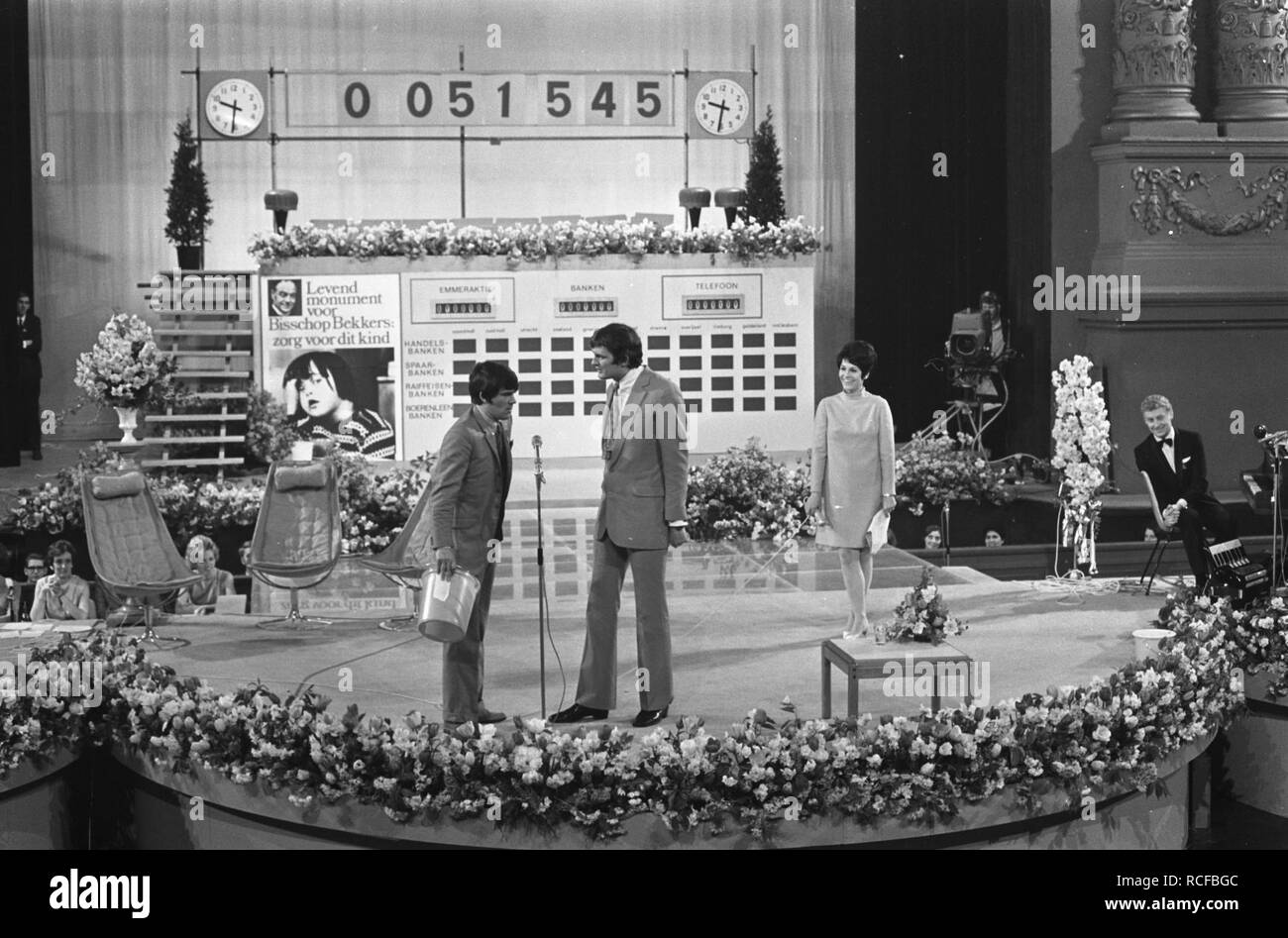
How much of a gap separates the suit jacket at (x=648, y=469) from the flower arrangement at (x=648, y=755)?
2.72 ft

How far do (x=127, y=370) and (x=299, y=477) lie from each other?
536 centimetres

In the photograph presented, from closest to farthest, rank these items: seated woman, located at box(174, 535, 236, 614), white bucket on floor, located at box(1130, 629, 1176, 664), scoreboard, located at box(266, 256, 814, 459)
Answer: white bucket on floor, located at box(1130, 629, 1176, 664)
seated woman, located at box(174, 535, 236, 614)
scoreboard, located at box(266, 256, 814, 459)

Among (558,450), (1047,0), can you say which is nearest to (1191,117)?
(1047,0)

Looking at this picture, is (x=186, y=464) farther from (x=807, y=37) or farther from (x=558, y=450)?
(x=807, y=37)

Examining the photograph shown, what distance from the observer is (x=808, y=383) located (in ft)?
55.2

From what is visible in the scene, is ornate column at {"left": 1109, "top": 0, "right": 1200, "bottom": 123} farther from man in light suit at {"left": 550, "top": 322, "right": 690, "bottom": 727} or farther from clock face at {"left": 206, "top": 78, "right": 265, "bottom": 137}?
man in light suit at {"left": 550, "top": 322, "right": 690, "bottom": 727}

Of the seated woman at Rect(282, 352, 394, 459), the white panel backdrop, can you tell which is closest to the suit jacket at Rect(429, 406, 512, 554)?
the seated woman at Rect(282, 352, 394, 459)

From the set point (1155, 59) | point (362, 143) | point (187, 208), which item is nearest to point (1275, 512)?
point (1155, 59)

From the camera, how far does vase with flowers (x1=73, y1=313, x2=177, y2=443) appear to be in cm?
1492

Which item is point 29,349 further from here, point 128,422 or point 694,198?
point 694,198

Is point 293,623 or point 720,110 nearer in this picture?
point 293,623

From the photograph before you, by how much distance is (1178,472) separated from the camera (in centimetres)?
988

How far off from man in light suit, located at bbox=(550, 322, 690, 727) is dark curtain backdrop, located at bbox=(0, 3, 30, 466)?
1174 cm

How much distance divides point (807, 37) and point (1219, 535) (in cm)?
1260
